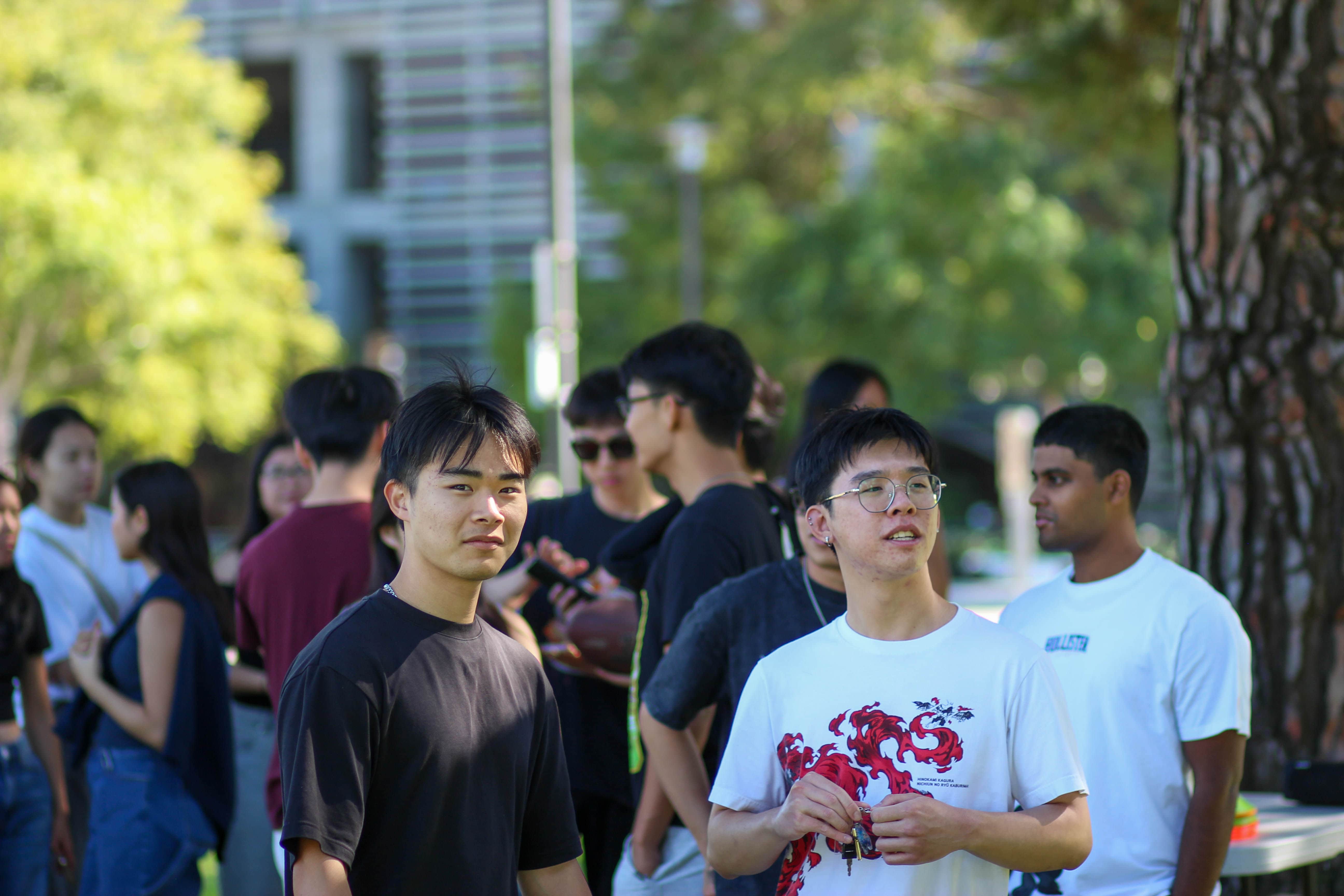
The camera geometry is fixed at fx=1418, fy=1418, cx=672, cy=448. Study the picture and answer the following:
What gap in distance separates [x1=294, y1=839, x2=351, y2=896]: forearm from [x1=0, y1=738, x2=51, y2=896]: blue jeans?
2.76 metres

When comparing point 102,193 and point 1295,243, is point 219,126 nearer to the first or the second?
point 102,193

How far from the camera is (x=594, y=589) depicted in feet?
13.9

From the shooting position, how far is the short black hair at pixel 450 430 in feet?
8.57

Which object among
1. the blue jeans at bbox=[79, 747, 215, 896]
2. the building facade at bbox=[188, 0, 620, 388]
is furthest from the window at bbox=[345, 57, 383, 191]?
the blue jeans at bbox=[79, 747, 215, 896]

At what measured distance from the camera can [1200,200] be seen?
5094mm

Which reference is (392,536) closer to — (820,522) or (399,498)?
(399,498)

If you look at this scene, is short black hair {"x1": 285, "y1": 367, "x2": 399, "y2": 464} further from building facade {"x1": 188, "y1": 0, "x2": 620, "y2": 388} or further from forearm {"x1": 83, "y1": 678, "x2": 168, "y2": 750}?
building facade {"x1": 188, "y1": 0, "x2": 620, "y2": 388}

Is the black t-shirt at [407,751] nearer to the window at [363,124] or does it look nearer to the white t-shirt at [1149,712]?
the white t-shirt at [1149,712]

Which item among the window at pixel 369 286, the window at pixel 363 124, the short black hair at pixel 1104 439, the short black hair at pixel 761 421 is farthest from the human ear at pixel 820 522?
the window at pixel 363 124

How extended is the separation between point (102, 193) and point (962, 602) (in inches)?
513

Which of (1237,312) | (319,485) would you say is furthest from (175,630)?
(1237,312)

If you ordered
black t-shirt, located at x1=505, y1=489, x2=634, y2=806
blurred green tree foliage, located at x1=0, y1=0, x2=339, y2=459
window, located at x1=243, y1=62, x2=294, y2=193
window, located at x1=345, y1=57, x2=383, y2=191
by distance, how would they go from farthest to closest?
1. window, located at x1=243, y1=62, x2=294, y2=193
2. window, located at x1=345, y1=57, x2=383, y2=191
3. blurred green tree foliage, located at x1=0, y1=0, x2=339, y2=459
4. black t-shirt, located at x1=505, y1=489, x2=634, y2=806

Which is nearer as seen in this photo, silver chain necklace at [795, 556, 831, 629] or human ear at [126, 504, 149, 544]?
silver chain necklace at [795, 556, 831, 629]

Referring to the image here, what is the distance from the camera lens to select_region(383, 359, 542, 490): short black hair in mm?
2613
